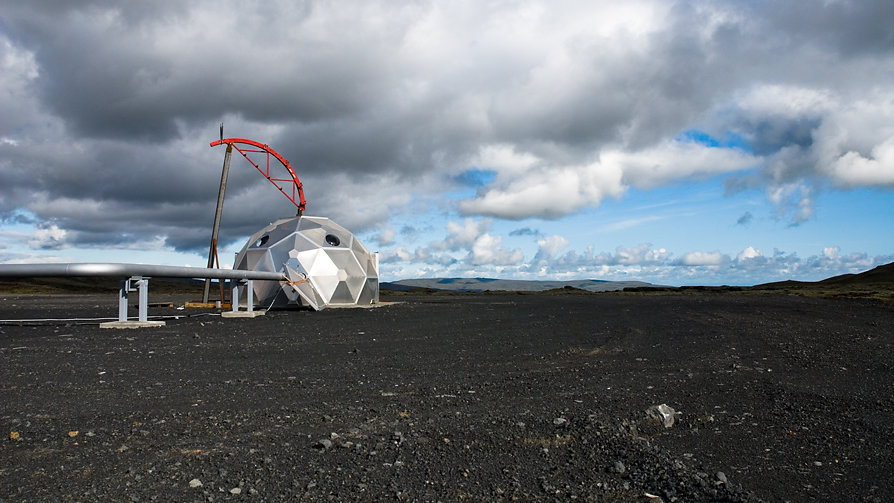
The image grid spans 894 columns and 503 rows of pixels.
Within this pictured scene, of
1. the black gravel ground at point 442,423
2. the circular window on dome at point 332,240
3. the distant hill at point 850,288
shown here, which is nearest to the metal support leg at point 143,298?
the black gravel ground at point 442,423

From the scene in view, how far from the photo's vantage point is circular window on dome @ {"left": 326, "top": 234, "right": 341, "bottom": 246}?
25.6m

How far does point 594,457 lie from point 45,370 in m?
7.78

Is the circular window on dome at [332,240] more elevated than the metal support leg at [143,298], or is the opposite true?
the circular window on dome at [332,240]

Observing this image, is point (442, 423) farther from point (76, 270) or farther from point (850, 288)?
point (850, 288)

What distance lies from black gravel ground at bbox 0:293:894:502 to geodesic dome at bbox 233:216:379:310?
38.7 feet

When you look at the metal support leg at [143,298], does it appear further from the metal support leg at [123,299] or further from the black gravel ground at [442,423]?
the black gravel ground at [442,423]

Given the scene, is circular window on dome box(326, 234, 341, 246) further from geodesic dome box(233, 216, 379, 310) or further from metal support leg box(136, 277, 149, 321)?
metal support leg box(136, 277, 149, 321)

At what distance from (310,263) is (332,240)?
2169 mm

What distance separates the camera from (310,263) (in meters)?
23.9

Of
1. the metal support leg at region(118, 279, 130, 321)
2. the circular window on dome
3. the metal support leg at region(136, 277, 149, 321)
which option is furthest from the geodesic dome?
the metal support leg at region(118, 279, 130, 321)

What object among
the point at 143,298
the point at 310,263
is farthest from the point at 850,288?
the point at 143,298

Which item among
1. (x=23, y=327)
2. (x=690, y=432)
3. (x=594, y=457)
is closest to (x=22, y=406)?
(x=594, y=457)

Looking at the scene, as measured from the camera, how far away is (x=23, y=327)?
15039 millimetres

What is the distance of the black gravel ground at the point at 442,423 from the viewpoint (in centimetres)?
394
